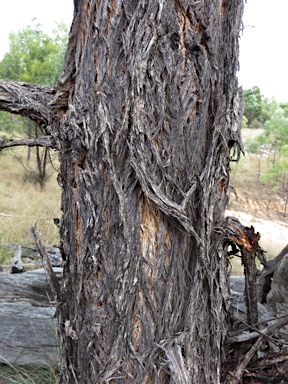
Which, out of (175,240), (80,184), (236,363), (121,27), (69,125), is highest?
(121,27)

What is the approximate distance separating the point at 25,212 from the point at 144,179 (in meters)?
5.18

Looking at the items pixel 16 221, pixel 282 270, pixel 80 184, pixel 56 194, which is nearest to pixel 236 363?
pixel 282 270

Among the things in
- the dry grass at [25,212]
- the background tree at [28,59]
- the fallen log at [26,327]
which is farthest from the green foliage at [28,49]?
the fallen log at [26,327]

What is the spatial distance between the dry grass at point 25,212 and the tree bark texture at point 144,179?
3302 mm

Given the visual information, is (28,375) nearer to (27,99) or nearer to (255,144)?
(27,99)

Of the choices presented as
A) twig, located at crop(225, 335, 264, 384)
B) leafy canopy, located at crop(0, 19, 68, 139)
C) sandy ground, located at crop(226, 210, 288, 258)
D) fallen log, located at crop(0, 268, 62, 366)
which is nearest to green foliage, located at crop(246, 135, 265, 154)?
sandy ground, located at crop(226, 210, 288, 258)

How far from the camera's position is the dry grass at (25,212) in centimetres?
509

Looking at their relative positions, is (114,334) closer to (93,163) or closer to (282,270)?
(93,163)

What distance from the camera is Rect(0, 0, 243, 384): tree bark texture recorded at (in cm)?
139

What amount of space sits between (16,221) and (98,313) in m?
4.74

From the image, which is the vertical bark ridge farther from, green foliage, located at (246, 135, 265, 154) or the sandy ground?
green foliage, located at (246, 135, 265, 154)

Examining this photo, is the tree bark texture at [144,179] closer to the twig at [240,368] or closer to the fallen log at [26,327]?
the twig at [240,368]

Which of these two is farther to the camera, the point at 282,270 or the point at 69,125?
the point at 282,270

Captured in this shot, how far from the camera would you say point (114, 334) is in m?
1.44
